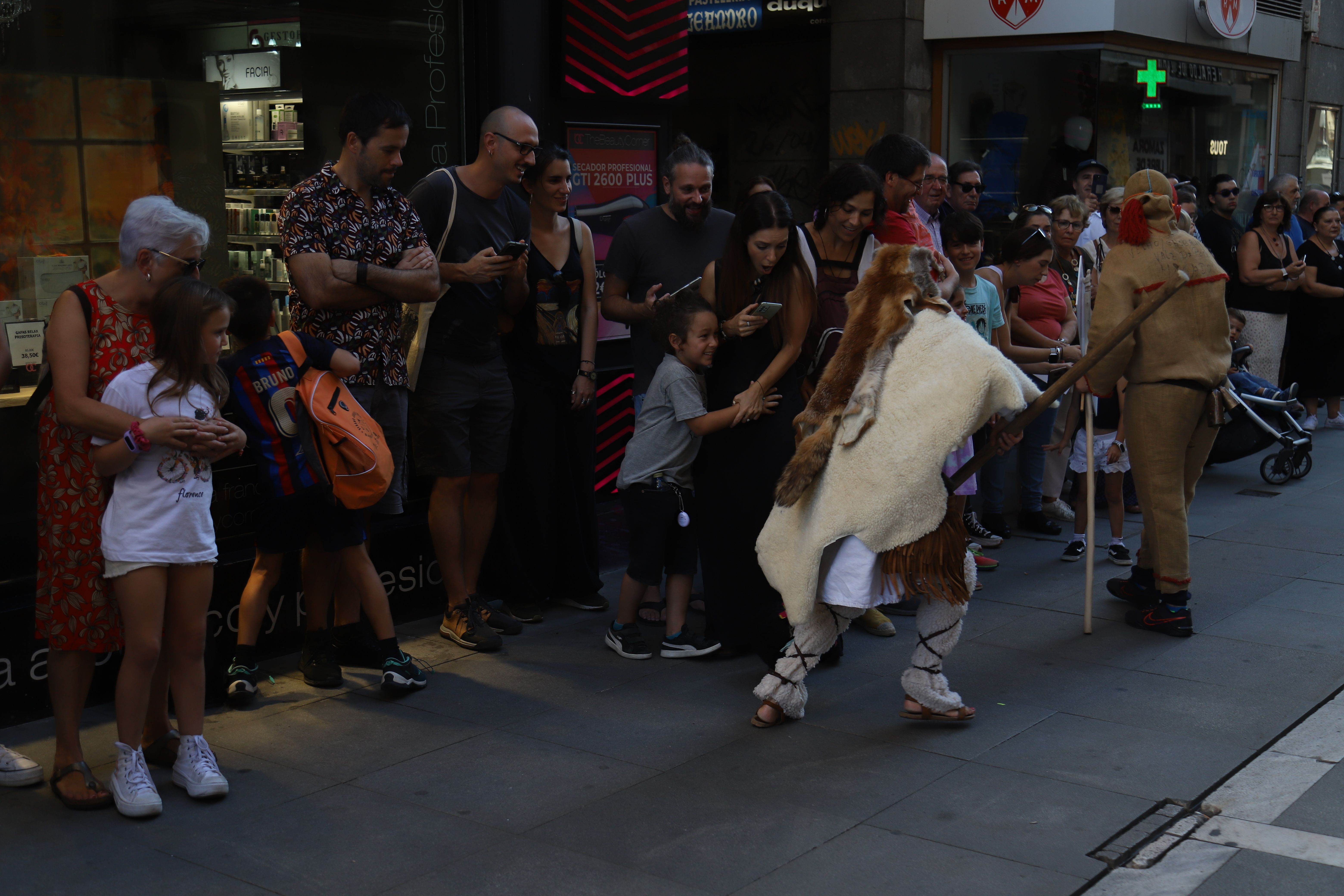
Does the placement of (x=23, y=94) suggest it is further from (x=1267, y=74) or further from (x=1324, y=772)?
(x=1267, y=74)

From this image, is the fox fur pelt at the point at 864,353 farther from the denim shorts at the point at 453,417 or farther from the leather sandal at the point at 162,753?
the leather sandal at the point at 162,753

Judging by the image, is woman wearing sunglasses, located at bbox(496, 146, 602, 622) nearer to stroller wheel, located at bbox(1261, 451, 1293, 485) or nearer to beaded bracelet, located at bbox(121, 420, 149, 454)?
beaded bracelet, located at bbox(121, 420, 149, 454)

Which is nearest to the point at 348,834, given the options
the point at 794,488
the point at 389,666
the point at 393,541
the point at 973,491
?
the point at 389,666

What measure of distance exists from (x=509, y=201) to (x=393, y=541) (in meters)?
1.59

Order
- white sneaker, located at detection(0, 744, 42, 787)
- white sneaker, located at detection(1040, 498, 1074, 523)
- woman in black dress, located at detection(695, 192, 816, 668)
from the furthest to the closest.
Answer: white sneaker, located at detection(1040, 498, 1074, 523), woman in black dress, located at detection(695, 192, 816, 668), white sneaker, located at detection(0, 744, 42, 787)

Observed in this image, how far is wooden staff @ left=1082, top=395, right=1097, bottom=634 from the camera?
19.4 ft

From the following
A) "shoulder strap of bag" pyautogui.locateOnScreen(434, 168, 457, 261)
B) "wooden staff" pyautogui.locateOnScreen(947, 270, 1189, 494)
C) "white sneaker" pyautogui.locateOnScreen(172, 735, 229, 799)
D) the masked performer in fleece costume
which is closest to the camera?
"white sneaker" pyautogui.locateOnScreen(172, 735, 229, 799)

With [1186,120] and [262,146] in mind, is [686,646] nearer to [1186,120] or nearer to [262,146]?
[262,146]

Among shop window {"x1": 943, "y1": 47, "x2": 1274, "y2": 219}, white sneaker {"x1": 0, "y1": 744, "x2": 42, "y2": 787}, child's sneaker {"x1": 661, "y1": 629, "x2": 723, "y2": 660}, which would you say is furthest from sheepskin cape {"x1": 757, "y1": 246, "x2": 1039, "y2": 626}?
shop window {"x1": 943, "y1": 47, "x2": 1274, "y2": 219}

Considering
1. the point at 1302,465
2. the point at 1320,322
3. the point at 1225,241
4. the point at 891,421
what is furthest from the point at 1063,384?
the point at 1320,322

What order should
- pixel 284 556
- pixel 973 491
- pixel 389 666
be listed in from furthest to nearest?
pixel 973 491 → pixel 284 556 → pixel 389 666

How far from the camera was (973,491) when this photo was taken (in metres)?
6.57

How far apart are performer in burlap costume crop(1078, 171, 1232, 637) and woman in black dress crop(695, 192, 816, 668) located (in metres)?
1.44

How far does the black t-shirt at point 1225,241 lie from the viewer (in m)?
11.2
